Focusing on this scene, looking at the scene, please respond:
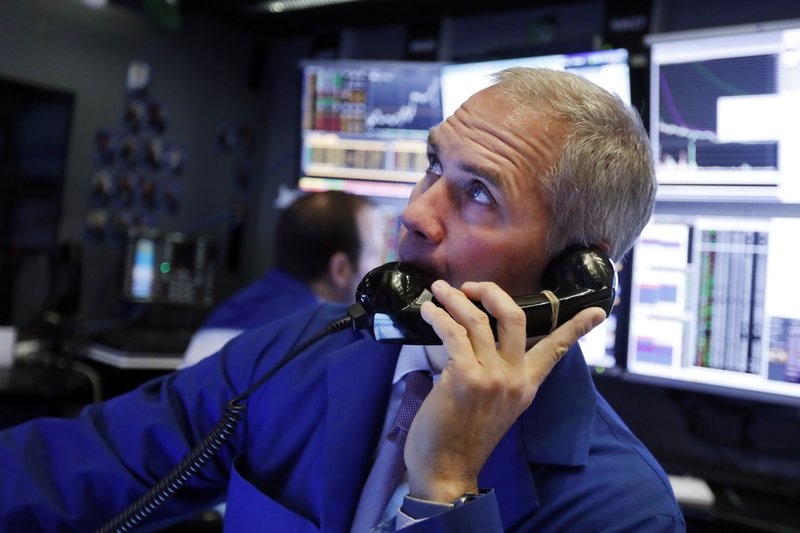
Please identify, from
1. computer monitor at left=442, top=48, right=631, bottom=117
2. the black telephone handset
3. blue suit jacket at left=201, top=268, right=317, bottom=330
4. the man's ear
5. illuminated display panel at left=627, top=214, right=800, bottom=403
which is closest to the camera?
the black telephone handset

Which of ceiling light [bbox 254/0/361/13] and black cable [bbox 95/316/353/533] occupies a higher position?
ceiling light [bbox 254/0/361/13]

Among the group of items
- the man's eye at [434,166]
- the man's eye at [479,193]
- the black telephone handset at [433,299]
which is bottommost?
the black telephone handset at [433,299]

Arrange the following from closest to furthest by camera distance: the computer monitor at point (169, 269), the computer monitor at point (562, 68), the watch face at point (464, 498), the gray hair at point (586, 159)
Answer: the watch face at point (464, 498)
the gray hair at point (586, 159)
the computer monitor at point (562, 68)
the computer monitor at point (169, 269)

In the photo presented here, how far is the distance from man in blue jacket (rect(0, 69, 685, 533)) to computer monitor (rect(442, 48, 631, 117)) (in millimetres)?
732

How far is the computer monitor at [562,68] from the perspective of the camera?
186 centimetres

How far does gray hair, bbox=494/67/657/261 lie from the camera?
984 millimetres

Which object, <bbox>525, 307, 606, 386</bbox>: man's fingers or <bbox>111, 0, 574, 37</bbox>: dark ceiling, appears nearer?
<bbox>525, 307, 606, 386</bbox>: man's fingers

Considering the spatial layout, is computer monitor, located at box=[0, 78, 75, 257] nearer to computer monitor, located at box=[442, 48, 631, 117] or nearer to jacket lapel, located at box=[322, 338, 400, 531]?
computer monitor, located at box=[442, 48, 631, 117]

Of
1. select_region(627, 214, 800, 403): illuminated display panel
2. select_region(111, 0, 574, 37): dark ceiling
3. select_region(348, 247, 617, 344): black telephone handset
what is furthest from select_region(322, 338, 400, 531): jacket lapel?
select_region(111, 0, 574, 37): dark ceiling

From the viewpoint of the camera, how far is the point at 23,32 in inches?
102

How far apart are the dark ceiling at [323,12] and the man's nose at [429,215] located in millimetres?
1699

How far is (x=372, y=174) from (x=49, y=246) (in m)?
1.21

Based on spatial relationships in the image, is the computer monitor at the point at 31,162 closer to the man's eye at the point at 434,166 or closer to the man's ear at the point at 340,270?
the man's ear at the point at 340,270

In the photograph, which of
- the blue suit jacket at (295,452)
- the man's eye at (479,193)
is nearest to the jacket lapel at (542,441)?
the blue suit jacket at (295,452)
